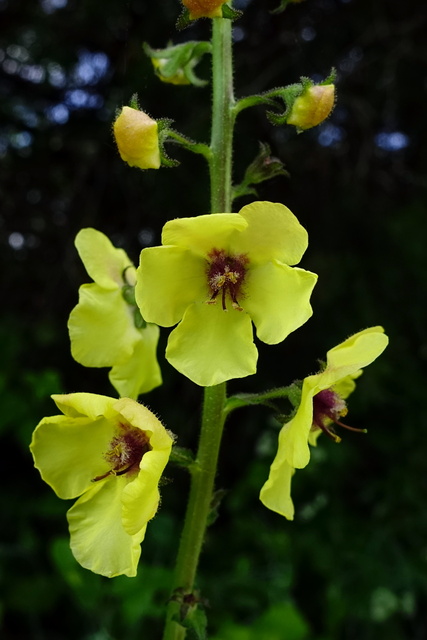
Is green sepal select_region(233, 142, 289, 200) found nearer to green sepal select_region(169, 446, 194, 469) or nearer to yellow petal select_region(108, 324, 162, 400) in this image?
yellow petal select_region(108, 324, 162, 400)

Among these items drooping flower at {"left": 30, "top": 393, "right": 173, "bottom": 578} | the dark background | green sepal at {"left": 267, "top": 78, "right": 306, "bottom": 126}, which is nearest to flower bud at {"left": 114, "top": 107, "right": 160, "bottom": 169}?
green sepal at {"left": 267, "top": 78, "right": 306, "bottom": 126}

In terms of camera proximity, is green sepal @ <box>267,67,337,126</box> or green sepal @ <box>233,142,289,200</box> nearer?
green sepal @ <box>267,67,337,126</box>

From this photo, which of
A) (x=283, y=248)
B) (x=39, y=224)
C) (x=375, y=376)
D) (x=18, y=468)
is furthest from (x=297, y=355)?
(x=283, y=248)

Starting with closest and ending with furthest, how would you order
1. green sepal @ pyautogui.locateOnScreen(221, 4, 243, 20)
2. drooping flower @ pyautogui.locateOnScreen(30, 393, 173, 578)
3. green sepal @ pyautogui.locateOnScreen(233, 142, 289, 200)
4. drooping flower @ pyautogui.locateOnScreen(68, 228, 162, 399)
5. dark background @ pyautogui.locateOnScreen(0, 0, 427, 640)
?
drooping flower @ pyautogui.locateOnScreen(30, 393, 173, 578), green sepal @ pyautogui.locateOnScreen(221, 4, 243, 20), green sepal @ pyautogui.locateOnScreen(233, 142, 289, 200), drooping flower @ pyautogui.locateOnScreen(68, 228, 162, 399), dark background @ pyautogui.locateOnScreen(0, 0, 427, 640)

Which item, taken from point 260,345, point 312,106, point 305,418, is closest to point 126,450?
point 305,418

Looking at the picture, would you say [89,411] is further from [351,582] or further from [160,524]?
[351,582]

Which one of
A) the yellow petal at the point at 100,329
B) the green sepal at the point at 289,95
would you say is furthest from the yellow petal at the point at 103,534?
the green sepal at the point at 289,95

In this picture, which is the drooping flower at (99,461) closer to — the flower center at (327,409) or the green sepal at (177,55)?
the flower center at (327,409)

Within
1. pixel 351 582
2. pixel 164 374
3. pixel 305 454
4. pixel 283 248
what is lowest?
pixel 351 582
